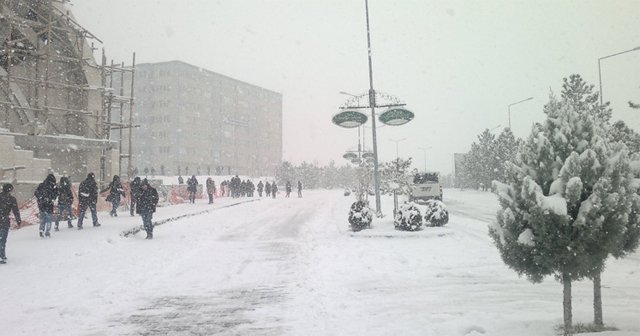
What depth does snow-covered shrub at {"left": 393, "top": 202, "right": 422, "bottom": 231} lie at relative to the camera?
14977 millimetres

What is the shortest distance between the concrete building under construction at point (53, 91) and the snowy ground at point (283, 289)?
40.5ft

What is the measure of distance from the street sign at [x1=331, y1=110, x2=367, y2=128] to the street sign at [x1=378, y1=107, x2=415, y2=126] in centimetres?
75

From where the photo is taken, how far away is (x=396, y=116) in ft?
60.8

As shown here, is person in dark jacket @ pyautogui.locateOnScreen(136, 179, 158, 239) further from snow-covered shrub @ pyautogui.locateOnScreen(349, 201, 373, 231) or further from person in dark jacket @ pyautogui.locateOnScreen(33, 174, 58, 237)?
snow-covered shrub @ pyautogui.locateOnScreen(349, 201, 373, 231)

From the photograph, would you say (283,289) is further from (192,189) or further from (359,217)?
(192,189)

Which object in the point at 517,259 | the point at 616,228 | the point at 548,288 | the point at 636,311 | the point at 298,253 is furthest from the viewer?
the point at 298,253

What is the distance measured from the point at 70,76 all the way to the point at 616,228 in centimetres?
3013

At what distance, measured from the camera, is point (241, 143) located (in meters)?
117

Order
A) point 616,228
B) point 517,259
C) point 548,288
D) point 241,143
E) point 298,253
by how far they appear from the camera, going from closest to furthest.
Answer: point 616,228, point 517,259, point 548,288, point 298,253, point 241,143

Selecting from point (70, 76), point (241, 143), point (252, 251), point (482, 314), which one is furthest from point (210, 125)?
point (482, 314)

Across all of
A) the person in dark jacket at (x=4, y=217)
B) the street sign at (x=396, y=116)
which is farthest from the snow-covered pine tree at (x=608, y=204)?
the street sign at (x=396, y=116)

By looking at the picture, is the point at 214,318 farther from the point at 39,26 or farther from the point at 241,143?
the point at 241,143

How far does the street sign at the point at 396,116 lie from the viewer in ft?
60.5

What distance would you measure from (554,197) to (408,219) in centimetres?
1040
